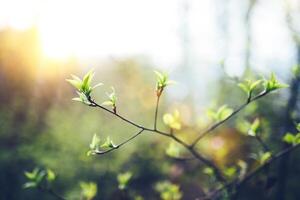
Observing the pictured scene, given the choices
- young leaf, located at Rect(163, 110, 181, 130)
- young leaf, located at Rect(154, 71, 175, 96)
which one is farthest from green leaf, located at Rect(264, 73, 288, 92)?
young leaf, located at Rect(163, 110, 181, 130)

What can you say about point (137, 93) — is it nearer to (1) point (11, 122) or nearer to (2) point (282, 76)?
(1) point (11, 122)

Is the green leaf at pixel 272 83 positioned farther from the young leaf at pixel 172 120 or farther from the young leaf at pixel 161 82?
the young leaf at pixel 172 120

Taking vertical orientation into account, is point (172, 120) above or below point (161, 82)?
below

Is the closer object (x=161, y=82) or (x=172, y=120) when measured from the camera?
(x=161, y=82)

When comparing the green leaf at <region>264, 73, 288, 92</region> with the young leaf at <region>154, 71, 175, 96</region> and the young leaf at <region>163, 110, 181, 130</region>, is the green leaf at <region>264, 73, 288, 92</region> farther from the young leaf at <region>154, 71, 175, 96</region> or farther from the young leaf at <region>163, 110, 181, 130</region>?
the young leaf at <region>163, 110, 181, 130</region>

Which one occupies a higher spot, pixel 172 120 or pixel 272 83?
pixel 272 83

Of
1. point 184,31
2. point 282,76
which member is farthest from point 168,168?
point 184,31

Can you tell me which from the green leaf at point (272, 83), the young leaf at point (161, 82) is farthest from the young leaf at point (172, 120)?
the green leaf at point (272, 83)

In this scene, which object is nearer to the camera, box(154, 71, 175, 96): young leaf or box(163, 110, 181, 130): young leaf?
box(154, 71, 175, 96): young leaf

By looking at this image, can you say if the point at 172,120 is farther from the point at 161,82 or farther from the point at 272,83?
the point at 272,83

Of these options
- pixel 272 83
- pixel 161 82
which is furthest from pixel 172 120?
pixel 272 83

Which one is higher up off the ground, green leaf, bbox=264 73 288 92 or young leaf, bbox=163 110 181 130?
green leaf, bbox=264 73 288 92
